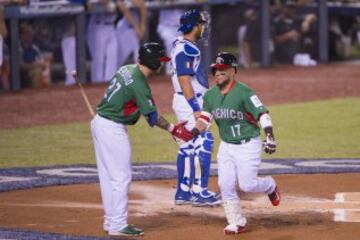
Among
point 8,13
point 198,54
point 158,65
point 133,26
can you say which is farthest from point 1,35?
point 158,65

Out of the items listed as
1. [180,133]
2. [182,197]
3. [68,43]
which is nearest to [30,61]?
[68,43]

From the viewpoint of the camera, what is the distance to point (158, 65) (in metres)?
8.78

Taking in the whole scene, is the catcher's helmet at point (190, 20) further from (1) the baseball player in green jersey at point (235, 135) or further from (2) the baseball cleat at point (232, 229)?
(2) the baseball cleat at point (232, 229)

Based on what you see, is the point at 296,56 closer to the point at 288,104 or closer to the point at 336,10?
the point at 336,10

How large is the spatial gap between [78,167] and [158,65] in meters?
4.07

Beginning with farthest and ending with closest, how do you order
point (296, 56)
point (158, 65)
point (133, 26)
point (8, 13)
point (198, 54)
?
1. point (296, 56)
2. point (133, 26)
3. point (8, 13)
4. point (198, 54)
5. point (158, 65)

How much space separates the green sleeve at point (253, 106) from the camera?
345 inches

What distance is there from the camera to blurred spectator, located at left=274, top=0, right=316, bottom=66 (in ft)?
76.0

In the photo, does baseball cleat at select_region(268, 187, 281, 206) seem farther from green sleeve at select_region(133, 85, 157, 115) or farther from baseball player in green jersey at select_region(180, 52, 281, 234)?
green sleeve at select_region(133, 85, 157, 115)

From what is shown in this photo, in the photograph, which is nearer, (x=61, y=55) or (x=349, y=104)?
(x=349, y=104)

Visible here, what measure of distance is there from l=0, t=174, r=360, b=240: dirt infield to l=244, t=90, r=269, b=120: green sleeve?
1.00m

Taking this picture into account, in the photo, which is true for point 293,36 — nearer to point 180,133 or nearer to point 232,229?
point 180,133

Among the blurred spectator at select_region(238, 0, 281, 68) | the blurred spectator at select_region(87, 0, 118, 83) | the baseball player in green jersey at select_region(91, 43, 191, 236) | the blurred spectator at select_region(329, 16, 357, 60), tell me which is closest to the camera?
the baseball player in green jersey at select_region(91, 43, 191, 236)

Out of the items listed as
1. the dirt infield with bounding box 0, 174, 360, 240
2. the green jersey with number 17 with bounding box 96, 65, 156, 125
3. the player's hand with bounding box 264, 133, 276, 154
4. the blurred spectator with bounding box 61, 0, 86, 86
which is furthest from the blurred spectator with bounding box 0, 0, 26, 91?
the player's hand with bounding box 264, 133, 276, 154
